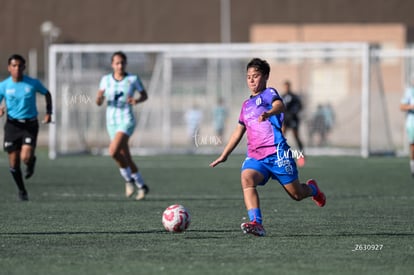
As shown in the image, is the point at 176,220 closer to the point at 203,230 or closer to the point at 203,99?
the point at 203,230

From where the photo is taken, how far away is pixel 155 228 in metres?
11.0

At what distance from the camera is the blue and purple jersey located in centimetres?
1018

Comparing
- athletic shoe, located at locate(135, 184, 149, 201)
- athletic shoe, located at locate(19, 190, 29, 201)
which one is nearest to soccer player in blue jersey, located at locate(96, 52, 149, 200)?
athletic shoe, located at locate(135, 184, 149, 201)

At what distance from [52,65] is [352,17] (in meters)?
20.6

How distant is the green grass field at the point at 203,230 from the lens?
8.27 m

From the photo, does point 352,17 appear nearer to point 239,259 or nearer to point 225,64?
point 225,64

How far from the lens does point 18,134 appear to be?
48.5ft

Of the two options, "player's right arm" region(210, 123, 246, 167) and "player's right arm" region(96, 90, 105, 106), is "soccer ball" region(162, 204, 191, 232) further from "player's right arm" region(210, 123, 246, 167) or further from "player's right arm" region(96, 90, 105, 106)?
"player's right arm" region(96, 90, 105, 106)

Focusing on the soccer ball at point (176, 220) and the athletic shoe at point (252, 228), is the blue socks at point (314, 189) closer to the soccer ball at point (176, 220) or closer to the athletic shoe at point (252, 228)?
the athletic shoe at point (252, 228)

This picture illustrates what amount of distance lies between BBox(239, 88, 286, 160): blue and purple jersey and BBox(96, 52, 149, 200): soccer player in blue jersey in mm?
5343

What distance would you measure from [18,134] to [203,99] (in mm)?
18906

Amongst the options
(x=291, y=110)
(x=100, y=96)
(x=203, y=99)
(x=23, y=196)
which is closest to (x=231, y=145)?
(x=23, y=196)

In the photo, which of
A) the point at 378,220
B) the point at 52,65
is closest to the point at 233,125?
the point at 52,65

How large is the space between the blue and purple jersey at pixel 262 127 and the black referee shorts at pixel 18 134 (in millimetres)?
5408
